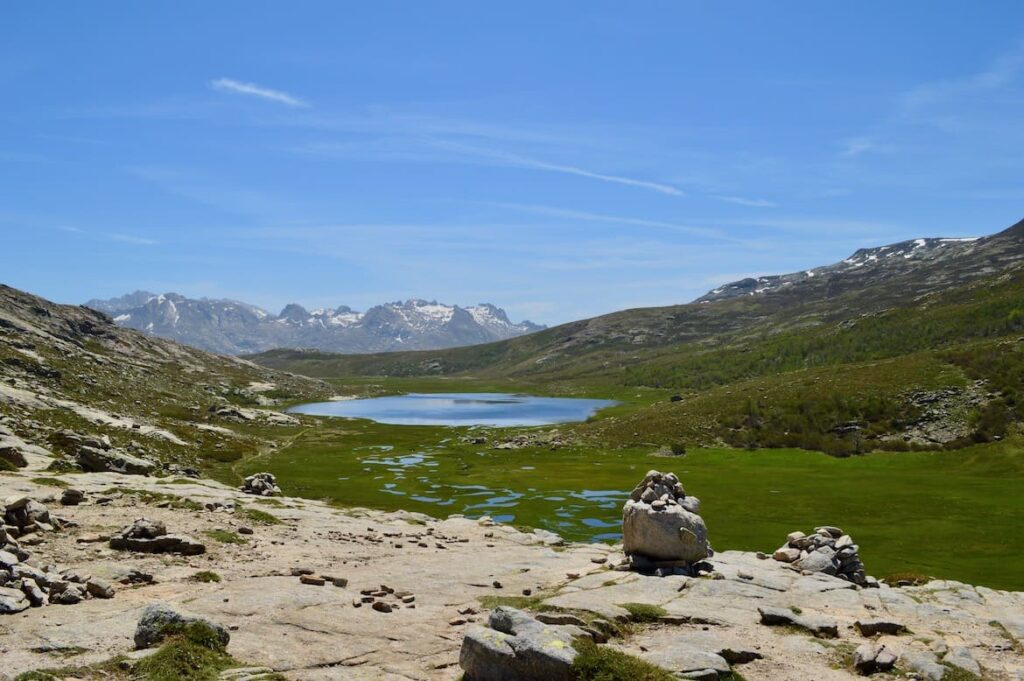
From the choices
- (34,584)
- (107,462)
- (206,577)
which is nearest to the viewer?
(34,584)

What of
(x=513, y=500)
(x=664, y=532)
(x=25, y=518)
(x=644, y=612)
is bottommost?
(x=513, y=500)

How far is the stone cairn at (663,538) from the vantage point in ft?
120

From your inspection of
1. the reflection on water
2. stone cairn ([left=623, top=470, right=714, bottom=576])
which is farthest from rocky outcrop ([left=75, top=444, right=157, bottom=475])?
stone cairn ([left=623, top=470, right=714, bottom=576])

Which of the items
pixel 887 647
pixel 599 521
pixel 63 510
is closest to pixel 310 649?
pixel 887 647

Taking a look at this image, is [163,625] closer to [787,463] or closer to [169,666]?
[169,666]

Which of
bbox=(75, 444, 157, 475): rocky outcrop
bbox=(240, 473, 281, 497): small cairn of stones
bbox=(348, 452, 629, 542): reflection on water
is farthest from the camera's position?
bbox=(348, 452, 629, 542): reflection on water

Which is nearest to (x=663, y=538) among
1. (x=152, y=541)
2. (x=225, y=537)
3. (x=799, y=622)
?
(x=799, y=622)

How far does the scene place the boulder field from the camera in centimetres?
2125

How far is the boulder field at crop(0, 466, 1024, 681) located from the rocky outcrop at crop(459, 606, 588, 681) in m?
0.06

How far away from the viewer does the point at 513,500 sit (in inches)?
3270

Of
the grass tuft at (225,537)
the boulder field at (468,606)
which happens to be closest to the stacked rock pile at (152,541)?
the boulder field at (468,606)

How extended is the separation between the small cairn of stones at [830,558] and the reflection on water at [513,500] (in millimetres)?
21716

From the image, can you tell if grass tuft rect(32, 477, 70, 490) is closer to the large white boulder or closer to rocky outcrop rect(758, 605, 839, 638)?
the large white boulder

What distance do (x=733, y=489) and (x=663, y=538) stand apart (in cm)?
5591
